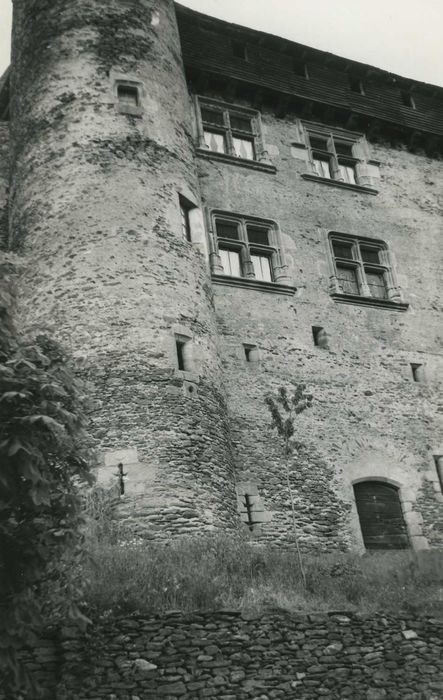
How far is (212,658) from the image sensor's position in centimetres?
922

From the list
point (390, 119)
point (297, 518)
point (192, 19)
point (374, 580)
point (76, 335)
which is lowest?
point (374, 580)

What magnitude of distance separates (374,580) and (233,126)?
37.1 ft

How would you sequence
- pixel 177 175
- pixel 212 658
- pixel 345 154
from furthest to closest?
pixel 345 154 → pixel 177 175 → pixel 212 658

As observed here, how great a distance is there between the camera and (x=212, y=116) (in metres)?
19.1

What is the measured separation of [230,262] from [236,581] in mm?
8101

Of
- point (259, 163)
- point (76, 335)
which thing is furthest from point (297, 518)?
point (259, 163)

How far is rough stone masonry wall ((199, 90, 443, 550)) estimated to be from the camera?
1523 centimetres

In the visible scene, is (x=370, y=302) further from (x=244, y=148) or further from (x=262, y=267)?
(x=244, y=148)

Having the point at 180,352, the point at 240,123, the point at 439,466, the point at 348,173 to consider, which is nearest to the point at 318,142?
the point at 348,173

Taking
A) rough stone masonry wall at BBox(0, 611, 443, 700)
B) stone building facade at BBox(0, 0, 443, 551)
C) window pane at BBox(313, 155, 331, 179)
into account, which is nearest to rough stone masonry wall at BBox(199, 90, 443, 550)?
stone building facade at BBox(0, 0, 443, 551)

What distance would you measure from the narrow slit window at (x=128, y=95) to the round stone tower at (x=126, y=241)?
0.04 m

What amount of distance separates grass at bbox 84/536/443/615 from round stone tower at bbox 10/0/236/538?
95cm

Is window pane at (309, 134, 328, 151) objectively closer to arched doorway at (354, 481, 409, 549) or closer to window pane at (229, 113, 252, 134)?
window pane at (229, 113, 252, 134)

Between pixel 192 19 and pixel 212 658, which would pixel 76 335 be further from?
pixel 192 19
